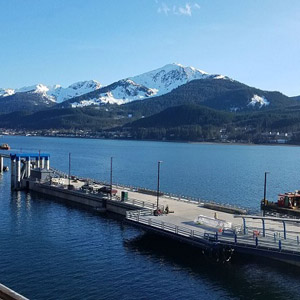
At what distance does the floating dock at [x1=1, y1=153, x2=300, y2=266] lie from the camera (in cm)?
3319

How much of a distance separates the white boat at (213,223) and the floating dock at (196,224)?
309mm

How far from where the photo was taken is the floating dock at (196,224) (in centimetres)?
3319

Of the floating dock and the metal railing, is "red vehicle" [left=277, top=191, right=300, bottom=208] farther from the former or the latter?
the metal railing

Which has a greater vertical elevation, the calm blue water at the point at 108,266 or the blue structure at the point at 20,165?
the blue structure at the point at 20,165

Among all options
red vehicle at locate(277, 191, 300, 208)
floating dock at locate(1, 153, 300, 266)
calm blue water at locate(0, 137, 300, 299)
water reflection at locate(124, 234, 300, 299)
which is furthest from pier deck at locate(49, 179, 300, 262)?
red vehicle at locate(277, 191, 300, 208)

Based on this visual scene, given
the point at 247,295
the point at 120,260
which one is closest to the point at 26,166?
the point at 120,260

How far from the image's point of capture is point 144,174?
4269 inches

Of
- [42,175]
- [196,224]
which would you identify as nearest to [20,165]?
[42,175]

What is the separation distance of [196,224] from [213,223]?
1.74 meters

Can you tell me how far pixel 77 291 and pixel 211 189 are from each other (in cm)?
5639

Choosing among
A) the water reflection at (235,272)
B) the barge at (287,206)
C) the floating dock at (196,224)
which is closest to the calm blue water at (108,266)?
the water reflection at (235,272)

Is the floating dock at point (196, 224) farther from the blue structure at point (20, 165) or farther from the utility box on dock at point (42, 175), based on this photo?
the blue structure at point (20, 165)

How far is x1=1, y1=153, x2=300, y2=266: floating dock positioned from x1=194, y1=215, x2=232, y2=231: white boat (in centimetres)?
31

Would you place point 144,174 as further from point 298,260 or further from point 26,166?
point 298,260
